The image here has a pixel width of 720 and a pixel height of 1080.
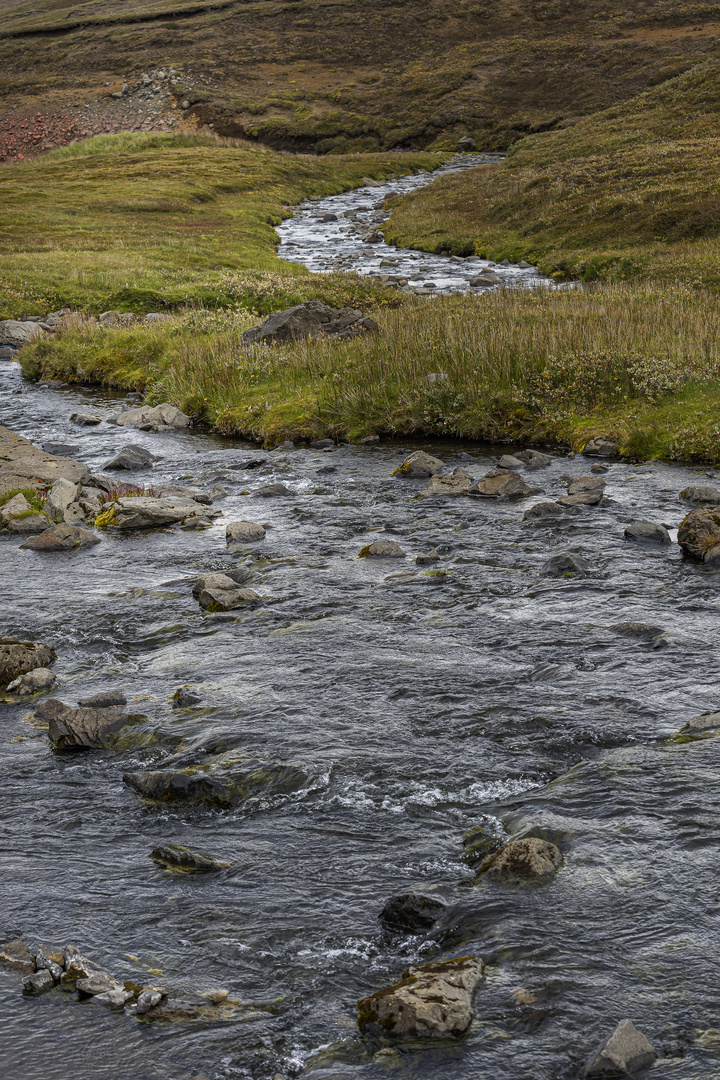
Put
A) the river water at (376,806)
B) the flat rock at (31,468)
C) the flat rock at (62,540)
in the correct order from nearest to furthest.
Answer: the river water at (376,806) < the flat rock at (62,540) < the flat rock at (31,468)

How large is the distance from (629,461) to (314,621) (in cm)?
826

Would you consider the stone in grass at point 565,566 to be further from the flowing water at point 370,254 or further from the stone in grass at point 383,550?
the flowing water at point 370,254

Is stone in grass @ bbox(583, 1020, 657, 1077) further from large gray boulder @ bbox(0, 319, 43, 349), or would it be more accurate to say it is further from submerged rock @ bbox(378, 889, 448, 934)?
large gray boulder @ bbox(0, 319, 43, 349)

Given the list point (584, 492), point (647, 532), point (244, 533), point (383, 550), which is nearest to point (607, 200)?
point (584, 492)

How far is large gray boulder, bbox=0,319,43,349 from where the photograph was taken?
32.8 meters

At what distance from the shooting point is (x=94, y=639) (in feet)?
34.5

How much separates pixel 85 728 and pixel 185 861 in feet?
7.42

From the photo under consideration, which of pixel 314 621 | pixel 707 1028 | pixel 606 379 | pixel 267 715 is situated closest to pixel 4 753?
pixel 267 715

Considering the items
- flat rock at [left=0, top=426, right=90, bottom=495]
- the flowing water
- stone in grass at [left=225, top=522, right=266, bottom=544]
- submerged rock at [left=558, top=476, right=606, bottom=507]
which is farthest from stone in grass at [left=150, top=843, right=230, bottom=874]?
the flowing water

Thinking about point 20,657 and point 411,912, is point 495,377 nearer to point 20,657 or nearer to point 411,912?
point 20,657

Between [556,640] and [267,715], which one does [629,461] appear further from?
[267,715]

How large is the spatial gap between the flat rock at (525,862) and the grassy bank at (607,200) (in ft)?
82.7

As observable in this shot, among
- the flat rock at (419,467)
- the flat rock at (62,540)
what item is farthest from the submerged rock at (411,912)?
the flat rock at (419,467)

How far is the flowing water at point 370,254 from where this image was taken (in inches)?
1497
